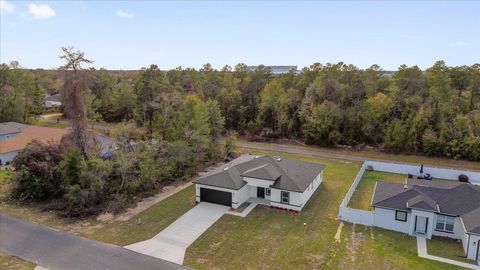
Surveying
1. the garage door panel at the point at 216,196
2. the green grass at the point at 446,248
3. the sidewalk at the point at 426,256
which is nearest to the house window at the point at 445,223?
the green grass at the point at 446,248

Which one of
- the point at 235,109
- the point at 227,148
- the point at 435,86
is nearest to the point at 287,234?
the point at 227,148

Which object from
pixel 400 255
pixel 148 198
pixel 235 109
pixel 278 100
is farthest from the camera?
pixel 235 109

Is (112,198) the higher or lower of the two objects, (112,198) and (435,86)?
the lower

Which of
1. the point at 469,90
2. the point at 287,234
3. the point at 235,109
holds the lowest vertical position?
the point at 287,234

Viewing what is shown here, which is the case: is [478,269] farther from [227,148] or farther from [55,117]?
[55,117]

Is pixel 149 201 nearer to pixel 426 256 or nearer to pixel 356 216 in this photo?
pixel 356 216

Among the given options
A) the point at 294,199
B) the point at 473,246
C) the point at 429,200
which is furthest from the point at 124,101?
the point at 473,246

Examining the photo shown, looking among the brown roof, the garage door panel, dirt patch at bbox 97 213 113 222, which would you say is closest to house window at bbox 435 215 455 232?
the garage door panel
